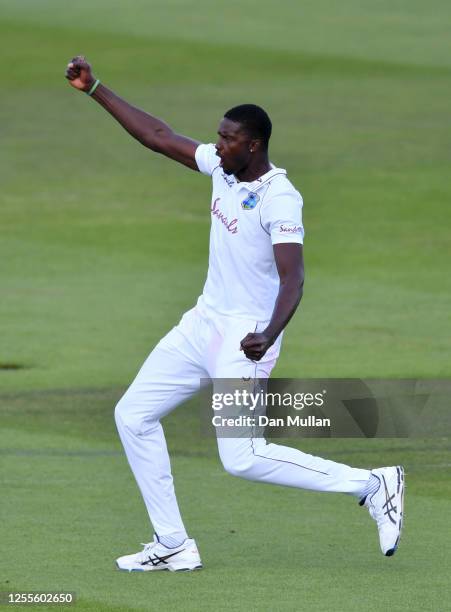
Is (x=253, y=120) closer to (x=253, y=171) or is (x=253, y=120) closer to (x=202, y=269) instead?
(x=253, y=171)

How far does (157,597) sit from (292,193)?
205 cm

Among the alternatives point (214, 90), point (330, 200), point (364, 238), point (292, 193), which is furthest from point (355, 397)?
point (214, 90)

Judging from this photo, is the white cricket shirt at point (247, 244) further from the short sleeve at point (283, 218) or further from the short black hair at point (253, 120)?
the short black hair at point (253, 120)

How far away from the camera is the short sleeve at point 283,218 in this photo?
316 inches

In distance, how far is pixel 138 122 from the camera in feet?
29.8

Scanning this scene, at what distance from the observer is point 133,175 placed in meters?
28.4

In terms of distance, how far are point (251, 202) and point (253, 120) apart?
42 centimetres

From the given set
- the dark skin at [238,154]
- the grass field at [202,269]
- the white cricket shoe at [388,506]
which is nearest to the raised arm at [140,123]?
the dark skin at [238,154]

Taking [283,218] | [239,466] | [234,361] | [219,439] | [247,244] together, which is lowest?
[239,466]

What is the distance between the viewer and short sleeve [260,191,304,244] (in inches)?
316

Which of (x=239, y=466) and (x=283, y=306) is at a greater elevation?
(x=283, y=306)

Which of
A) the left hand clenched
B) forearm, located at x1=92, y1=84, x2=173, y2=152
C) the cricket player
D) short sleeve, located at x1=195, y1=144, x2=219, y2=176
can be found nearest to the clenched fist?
forearm, located at x1=92, y1=84, x2=173, y2=152

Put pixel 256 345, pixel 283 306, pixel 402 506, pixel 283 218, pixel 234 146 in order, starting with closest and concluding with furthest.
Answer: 1. pixel 256 345
2. pixel 283 306
3. pixel 283 218
4. pixel 234 146
5. pixel 402 506

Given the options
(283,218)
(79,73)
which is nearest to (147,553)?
(283,218)
